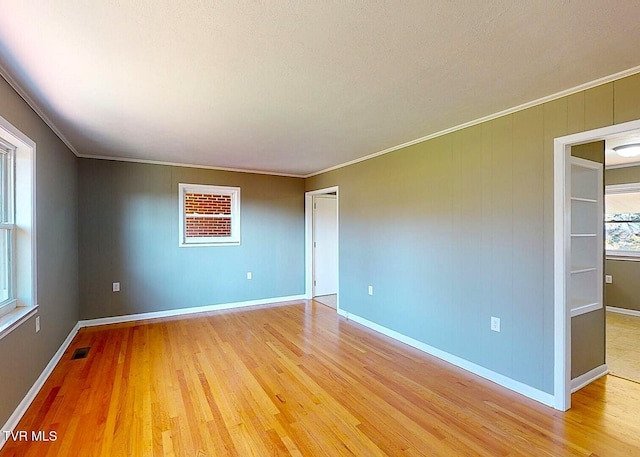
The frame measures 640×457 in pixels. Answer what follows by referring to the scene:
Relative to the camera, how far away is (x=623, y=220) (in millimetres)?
5105

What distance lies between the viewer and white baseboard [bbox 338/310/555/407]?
96.1 inches

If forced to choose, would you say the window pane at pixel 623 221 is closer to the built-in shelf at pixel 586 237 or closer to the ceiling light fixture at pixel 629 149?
the ceiling light fixture at pixel 629 149

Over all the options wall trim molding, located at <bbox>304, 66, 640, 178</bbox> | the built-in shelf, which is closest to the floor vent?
wall trim molding, located at <bbox>304, 66, 640, 178</bbox>

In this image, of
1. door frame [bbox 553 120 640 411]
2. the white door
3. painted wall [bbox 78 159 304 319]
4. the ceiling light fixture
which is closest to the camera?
door frame [bbox 553 120 640 411]

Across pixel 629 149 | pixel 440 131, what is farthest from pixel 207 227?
pixel 629 149

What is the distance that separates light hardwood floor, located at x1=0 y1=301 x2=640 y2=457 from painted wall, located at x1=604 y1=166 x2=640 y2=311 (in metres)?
→ 3.03

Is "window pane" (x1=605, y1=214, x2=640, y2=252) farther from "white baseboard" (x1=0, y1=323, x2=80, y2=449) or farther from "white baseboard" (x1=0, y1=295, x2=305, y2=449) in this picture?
"white baseboard" (x1=0, y1=323, x2=80, y2=449)

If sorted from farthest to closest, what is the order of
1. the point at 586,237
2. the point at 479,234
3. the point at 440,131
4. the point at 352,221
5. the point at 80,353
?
the point at 352,221, the point at 80,353, the point at 440,131, the point at 479,234, the point at 586,237

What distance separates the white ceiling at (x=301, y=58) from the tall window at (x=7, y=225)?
0.49 m

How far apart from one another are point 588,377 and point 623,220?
3816 mm

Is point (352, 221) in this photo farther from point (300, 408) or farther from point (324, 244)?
point (300, 408)

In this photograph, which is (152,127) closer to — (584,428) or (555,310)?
(555,310)

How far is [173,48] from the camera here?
1.72 metres

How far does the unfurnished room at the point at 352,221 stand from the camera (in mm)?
1657
